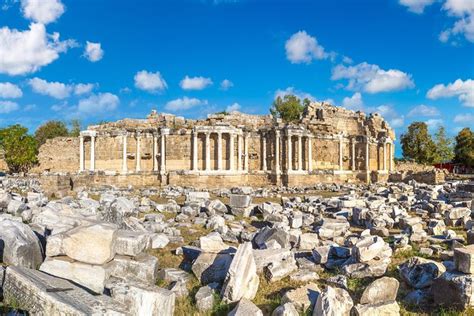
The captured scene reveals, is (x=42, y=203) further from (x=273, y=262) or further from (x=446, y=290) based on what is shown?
(x=446, y=290)

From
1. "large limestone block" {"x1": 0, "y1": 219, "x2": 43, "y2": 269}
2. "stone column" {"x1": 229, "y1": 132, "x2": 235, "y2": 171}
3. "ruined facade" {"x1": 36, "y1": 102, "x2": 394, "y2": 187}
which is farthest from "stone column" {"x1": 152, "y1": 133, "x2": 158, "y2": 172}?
"large limestone block" {"x1": 0, "y1": 219, "x2": 43, "y2": 269}

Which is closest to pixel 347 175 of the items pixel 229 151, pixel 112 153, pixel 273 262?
pixel 229 151

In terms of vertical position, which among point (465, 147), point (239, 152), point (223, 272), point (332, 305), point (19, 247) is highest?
point (465, 147)

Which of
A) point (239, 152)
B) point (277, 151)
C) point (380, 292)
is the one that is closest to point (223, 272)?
point (380, 292)

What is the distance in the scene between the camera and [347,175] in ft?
110

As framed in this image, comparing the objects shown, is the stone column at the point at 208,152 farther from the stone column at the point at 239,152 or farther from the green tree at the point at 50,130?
the green tree at the point at 50,130

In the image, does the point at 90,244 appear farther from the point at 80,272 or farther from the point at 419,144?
the point at 419,144

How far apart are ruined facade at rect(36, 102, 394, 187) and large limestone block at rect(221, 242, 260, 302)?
2183 centimetres

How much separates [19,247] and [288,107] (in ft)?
172

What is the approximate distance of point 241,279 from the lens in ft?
18.0

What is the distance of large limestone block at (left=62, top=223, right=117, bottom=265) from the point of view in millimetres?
5906

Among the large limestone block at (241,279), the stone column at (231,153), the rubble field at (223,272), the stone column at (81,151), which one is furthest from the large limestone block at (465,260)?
the stone column at (81,151)

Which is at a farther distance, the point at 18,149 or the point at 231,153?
the point at 18,149

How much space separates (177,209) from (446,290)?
10486 mm
